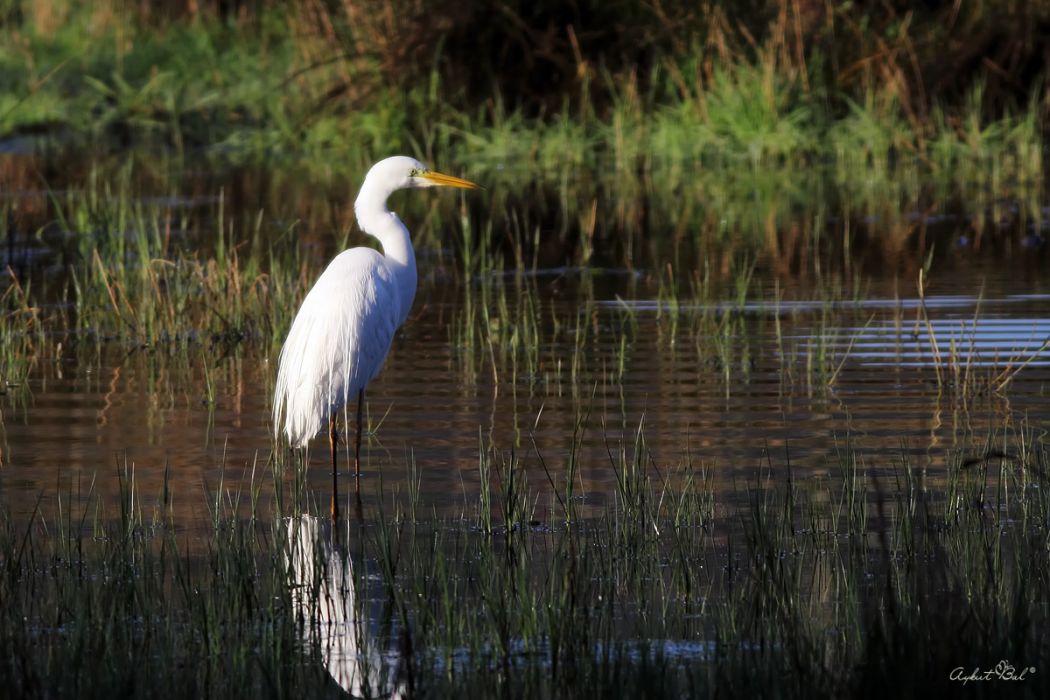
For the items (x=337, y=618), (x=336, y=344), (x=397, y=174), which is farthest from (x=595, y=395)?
(x=337, y=618)

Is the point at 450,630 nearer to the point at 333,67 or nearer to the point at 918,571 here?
the point at 918,571

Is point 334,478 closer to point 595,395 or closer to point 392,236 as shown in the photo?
point 392,236

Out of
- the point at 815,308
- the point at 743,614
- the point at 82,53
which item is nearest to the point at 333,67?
the point at 82,53

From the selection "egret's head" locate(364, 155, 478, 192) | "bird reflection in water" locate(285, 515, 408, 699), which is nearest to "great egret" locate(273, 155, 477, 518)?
"egret's head" locate(364, 155, 478, 192)

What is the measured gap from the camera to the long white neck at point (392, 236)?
7648mm

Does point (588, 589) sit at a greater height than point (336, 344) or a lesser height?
lesser

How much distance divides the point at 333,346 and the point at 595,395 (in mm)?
1609

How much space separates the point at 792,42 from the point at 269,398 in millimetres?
11979

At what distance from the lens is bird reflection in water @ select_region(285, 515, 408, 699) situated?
14.4ft

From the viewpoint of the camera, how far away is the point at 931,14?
20.4 m

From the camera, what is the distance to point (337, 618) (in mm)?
5062

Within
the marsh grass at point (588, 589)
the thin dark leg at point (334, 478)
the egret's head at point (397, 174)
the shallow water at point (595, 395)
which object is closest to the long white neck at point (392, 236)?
the egret's head at point (397, 174)

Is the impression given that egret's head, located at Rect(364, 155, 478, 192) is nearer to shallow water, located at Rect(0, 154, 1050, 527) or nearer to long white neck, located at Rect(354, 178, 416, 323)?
long white neck, located at Rect(354, 178, 416, 323)

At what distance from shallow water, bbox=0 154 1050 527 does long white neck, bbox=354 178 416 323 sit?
0.58m
